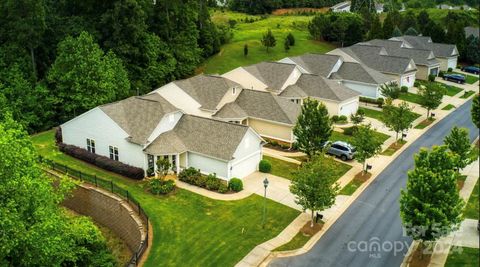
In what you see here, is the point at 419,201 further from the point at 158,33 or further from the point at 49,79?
the point at 158,33

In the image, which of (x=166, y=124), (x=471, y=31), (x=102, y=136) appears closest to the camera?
(x=166, y=124)

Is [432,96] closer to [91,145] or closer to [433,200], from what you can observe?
[433,200]

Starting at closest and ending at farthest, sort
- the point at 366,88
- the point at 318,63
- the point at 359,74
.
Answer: the point at 366,88 < the point at 359,74 < the point at 318,63

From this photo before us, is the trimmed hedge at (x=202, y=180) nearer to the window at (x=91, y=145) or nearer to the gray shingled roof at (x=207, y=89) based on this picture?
the window at (x=91, y=145)

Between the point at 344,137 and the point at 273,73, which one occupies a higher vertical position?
the point at 273,73

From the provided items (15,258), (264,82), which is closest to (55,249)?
(15,258)

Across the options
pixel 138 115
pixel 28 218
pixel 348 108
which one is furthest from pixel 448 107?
pixel 28 218
